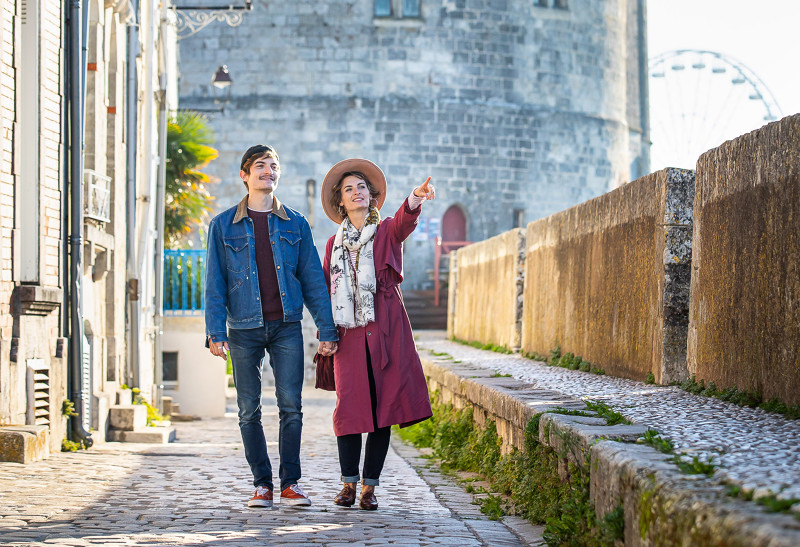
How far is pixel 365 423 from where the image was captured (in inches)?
227

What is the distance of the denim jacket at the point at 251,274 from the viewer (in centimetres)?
577

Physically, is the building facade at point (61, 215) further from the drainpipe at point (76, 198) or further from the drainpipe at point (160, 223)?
the drainpipe at point (160, 223)

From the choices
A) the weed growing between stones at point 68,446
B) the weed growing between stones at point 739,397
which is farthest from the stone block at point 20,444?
the weed growing between stones at point 739,397

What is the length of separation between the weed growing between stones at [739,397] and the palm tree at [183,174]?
1191 cm

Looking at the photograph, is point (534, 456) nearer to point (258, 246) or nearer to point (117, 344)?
point (258, 246)

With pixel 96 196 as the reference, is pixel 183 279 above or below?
below

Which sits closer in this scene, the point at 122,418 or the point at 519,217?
the point at 122,418

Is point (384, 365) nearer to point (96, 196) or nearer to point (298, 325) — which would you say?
point (298, 325)

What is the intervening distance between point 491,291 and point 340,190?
8025mm

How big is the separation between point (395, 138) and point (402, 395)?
2432 cm

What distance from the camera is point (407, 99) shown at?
2984 centimetres

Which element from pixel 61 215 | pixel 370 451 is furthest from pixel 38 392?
pixel 370 451

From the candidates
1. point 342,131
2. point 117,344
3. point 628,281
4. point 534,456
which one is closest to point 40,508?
point 534,456

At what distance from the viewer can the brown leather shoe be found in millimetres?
5844
